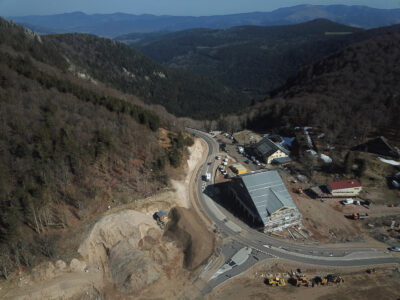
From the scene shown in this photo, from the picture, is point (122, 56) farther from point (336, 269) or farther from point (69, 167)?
point (336, 269)

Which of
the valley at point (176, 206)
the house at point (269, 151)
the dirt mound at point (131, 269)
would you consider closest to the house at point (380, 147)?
the valley at point (176, 206)

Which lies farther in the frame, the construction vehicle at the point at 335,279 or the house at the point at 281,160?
the house at the point at 281,160

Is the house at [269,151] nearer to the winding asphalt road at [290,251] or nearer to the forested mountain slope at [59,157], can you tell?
the forested mountain slope at [59,157]

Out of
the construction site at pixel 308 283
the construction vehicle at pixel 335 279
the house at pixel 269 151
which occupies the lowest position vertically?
the construction site at pixel 308 283

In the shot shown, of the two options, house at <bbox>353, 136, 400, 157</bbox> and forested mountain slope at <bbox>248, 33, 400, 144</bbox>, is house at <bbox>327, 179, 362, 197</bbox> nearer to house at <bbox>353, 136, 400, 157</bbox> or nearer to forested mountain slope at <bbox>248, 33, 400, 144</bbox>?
house at <bbox>353, 136, 400, 157</bbox>

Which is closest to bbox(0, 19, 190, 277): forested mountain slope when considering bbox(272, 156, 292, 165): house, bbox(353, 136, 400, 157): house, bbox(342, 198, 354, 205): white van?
bbox(272, 156, 292, 165): house

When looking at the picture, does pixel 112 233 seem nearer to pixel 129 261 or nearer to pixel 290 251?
pixel 129 261

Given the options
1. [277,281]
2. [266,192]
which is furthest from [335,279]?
[266,192]

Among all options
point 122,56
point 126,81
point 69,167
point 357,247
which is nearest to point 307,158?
point 357,247
